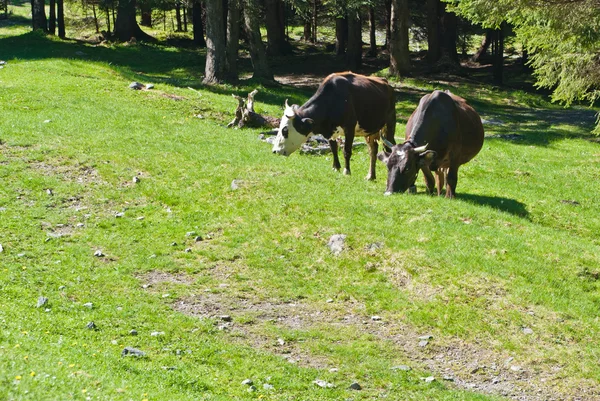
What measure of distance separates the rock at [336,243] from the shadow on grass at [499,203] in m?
5.14

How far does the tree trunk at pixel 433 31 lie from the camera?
49.2 meters

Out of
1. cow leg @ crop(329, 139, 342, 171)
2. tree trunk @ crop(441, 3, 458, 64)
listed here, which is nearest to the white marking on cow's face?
cow leg @ crop(329, 139, 342, 171)

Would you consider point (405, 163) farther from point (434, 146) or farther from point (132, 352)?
point (132, 352)

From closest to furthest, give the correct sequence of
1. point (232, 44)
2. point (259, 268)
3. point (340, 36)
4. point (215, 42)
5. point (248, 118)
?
point (259, 268)
point (248, 118)
point (215, 42)
point (232, 44)
point (340, 36)

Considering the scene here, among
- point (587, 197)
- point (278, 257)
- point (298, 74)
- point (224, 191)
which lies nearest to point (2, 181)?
point (224, 191)

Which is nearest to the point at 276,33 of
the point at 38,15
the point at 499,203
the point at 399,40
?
the point at 399,40

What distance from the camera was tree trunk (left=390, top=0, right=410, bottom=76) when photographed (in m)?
44.1

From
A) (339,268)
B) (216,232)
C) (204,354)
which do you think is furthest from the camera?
(216,232)

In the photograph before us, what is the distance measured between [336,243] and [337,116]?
268 inches

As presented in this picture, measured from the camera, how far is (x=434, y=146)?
1969cm

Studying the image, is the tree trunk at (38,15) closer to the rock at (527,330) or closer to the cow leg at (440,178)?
the cow leg at (440,178)

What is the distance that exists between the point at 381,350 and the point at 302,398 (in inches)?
94.2

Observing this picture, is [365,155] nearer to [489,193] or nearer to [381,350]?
[489,193]

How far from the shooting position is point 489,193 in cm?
2200
